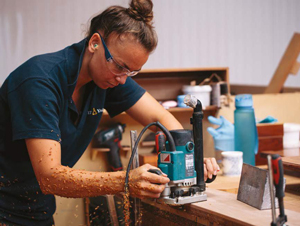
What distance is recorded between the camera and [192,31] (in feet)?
10.6

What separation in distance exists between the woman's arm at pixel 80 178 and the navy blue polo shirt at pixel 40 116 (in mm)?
54

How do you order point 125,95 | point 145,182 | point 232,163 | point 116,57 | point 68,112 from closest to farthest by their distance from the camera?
point 145,182
point 116,57
point 68,112
point 125,95
point 232,163

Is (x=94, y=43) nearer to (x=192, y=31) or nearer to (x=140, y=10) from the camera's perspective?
(x=140, y=10)

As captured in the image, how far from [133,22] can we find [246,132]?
41.1 inches

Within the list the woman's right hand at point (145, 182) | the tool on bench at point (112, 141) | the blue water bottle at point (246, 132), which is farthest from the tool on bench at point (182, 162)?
the tool on bench at point (112, 141)

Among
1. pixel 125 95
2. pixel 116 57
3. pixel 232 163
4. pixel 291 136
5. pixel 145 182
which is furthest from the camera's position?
pixel 291 136

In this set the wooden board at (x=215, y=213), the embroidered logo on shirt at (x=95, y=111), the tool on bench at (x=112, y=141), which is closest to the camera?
the wooden board at (x=215, y=213)

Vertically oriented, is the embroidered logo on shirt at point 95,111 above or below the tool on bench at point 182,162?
above

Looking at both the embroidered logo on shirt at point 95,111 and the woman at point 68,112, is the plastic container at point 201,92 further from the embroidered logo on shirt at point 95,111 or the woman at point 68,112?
the embroidered logo on shirt at point 95,111

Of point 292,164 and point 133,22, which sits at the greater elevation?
point 133,22

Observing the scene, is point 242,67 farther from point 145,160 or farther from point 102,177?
point 102,177

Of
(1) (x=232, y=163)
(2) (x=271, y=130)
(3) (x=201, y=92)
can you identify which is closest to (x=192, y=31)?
Result: (3) (x=201, y=92)

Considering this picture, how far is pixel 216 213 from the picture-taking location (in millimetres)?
1274

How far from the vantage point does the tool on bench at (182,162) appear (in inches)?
52.2
